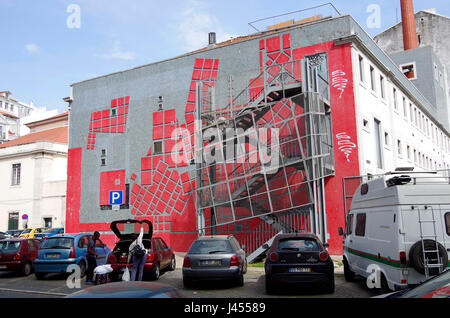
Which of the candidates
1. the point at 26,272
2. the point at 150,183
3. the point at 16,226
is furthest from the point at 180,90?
the point at 16,226

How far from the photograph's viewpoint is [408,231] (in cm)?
748

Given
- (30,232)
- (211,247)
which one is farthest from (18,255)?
(30,232)

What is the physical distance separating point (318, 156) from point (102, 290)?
12.3 m

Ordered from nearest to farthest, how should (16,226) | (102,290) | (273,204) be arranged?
1. (102,290)
2. (273,204)
3. (16,226)

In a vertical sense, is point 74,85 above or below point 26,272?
above

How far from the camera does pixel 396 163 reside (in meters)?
23.0

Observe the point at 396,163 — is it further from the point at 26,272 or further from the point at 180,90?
the point at 26,272

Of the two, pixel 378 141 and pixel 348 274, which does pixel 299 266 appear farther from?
pixel 378 141

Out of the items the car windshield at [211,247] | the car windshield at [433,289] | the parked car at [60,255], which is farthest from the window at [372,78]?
the car windshield at [433,289]

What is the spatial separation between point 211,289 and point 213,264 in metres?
0.68

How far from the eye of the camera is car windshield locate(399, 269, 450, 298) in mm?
4414

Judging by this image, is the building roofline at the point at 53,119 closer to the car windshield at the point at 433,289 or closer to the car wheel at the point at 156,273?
the car wheel at the point at 156,273

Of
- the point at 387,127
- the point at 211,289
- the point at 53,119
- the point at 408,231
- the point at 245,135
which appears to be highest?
the point at 53,119

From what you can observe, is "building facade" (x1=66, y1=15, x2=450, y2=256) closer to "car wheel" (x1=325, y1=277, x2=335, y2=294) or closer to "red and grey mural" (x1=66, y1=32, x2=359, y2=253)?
"red and grey mural" (x1=66, y1=32, x2=359, y2=253)
